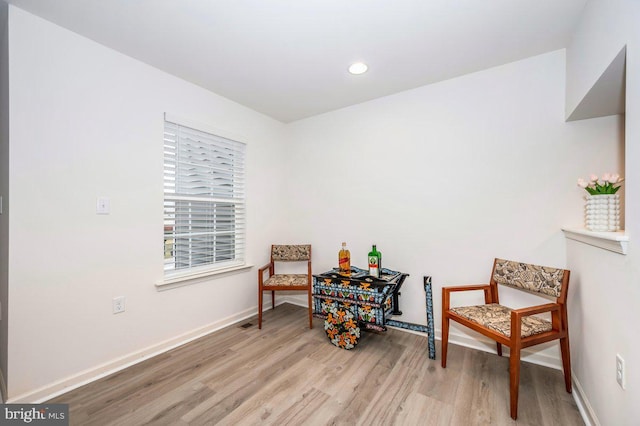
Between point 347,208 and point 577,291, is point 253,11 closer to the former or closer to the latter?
point 347,208

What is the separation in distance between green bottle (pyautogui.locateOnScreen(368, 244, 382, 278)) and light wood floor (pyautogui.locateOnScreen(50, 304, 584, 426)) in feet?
2.10

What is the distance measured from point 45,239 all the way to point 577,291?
359cm

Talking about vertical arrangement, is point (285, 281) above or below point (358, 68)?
below

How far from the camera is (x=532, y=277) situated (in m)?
1.95

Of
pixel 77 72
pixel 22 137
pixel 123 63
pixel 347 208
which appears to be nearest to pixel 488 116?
pixel 347 208

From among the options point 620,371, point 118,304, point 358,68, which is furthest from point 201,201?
point 620,371

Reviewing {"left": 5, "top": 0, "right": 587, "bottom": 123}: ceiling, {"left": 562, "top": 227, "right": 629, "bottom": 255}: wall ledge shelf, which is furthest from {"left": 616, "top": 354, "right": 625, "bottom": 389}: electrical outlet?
{"left": 5, "top": 0, "right": 587, "bottom": 123}: ceiling

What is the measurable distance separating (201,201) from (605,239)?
299 cm

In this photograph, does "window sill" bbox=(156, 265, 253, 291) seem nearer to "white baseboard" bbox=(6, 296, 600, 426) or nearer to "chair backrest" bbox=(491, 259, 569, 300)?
"white baseboard" bbox=(6, 296, 600, 426)

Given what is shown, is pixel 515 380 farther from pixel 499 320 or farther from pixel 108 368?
pixel 108 368

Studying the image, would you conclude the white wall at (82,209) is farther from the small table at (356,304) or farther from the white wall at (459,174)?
the white wall at (459,174)

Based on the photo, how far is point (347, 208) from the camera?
316 cm

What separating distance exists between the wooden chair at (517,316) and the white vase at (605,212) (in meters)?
0.35

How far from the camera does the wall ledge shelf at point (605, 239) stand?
3.94ft
